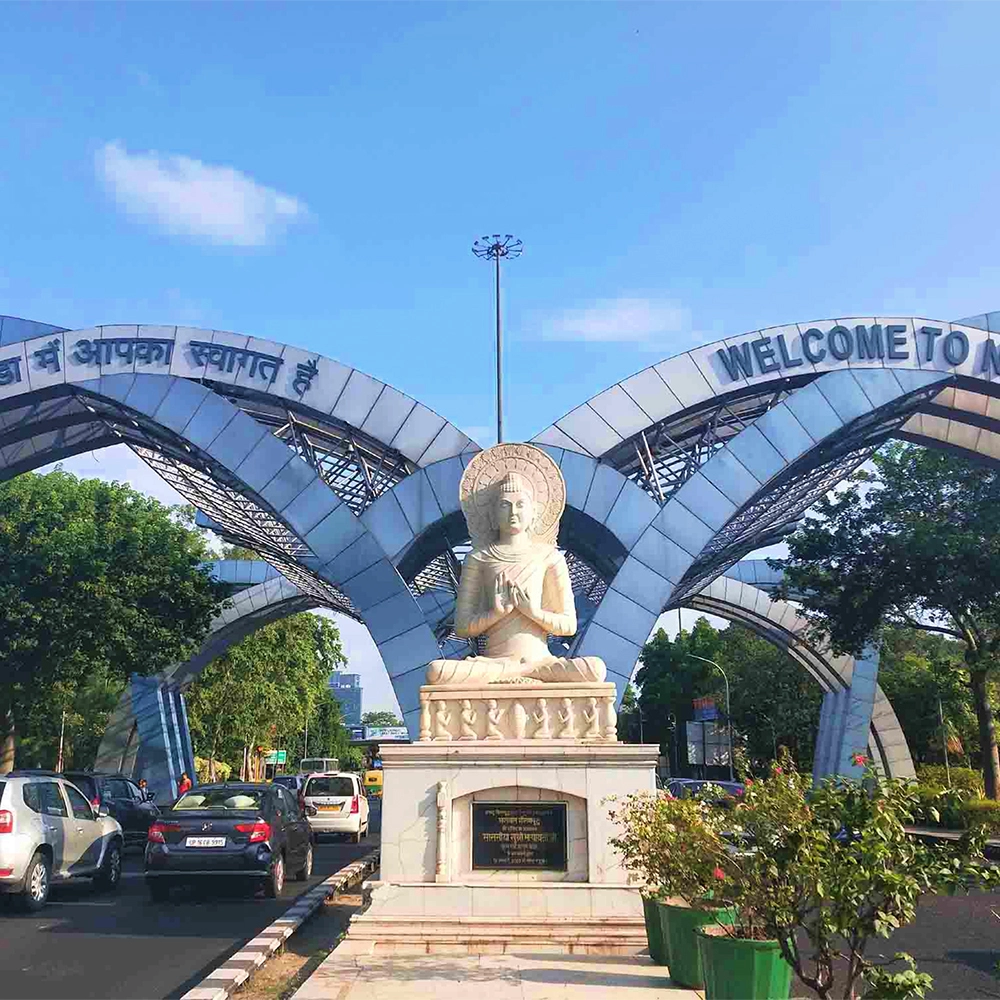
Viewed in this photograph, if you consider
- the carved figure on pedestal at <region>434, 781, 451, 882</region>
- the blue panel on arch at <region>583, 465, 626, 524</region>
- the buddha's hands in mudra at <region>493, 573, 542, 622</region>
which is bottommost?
the carved figure on pedestal at <region>434, 781, 451, 882</region>

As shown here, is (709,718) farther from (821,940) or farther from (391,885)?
(821,940)

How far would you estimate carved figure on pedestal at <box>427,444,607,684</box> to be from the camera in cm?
1008

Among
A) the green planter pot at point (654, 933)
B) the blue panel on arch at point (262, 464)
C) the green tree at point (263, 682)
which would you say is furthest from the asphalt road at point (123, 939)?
the green tree at point (263, 682)

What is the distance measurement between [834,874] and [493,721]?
515cm

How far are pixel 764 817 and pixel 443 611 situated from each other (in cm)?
3135

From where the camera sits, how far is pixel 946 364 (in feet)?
66.6

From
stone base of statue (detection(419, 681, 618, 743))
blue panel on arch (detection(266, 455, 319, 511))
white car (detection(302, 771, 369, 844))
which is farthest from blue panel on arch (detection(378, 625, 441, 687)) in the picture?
stone base of statue (detection(419, 681, 618, 743))

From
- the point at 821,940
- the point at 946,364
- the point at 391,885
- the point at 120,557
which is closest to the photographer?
the point at 821,940

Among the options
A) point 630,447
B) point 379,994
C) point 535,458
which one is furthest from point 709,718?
point 379,994

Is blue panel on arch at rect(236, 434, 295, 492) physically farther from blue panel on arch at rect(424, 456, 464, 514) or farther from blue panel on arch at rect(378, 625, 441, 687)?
blue panel on arch at rect(378, 625, 441, 687)

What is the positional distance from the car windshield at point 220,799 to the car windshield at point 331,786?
10374mm

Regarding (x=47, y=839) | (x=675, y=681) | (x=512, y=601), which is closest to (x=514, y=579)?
(x=512, y=601)

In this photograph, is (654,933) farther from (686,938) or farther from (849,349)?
(849,349)

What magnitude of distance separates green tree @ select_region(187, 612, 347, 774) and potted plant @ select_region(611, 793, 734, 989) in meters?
36.9
